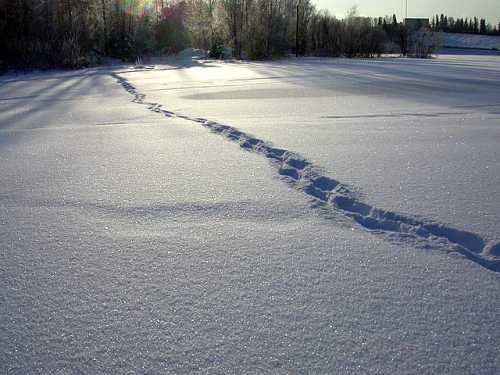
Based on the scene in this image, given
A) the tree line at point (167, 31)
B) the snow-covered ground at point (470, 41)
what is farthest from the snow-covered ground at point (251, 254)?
the snow-covered ground at point (470, 41)

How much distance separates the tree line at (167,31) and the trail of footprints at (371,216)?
852 cm

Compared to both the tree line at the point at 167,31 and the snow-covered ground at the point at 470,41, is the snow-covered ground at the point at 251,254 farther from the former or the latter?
the snow-covered ground at the point at 470,41

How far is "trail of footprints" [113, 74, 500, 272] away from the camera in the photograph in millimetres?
870

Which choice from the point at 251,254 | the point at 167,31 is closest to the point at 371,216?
the point at 251,254

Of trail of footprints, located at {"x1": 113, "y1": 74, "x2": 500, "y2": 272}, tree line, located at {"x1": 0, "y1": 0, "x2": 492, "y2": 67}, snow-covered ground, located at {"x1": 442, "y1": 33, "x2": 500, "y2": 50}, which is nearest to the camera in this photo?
trail of footprints, located at {"x1": 113, "y1": 74, "x2": 500, "y2": 272}

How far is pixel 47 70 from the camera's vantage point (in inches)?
318

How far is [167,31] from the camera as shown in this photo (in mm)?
16859

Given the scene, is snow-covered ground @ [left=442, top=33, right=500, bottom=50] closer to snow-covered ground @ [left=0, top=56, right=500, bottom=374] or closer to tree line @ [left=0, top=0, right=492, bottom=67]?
tree line @ [left=0, top=0, right=492, bottom=67]

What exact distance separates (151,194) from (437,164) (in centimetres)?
120

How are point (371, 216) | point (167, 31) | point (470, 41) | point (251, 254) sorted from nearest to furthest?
point (251, 254), point (371, 216), point (167, 31), point (470, 41)

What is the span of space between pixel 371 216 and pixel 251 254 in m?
0.41

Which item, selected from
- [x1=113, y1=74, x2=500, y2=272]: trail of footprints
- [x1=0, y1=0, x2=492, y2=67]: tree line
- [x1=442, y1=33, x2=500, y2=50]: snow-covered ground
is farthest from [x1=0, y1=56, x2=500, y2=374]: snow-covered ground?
[x1=442, y1=33, x2=500, y2=50]: snow-covered ground

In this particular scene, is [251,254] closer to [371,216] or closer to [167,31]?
[371,216]

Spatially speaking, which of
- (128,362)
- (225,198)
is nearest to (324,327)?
(128,362)
